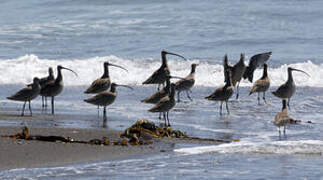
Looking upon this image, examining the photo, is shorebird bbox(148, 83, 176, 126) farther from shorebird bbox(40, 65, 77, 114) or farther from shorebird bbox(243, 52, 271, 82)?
shorebird bbox(243, 52, 271, 82)

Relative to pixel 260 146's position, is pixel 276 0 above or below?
above

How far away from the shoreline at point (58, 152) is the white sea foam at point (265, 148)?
50 cm

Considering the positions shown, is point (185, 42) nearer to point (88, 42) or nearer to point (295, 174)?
point (88, 42)

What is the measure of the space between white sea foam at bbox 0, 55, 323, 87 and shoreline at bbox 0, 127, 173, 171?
8.97 m

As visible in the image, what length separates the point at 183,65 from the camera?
2269 cm

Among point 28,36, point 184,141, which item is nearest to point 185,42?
point 28,36

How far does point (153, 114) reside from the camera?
15023 millimetres

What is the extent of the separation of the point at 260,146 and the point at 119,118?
3.67 metres

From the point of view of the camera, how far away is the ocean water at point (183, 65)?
33.0 feet

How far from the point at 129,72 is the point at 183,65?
1.73m

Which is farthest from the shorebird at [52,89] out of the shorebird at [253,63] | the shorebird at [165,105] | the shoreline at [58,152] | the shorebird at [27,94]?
the shorebird at [253,63]

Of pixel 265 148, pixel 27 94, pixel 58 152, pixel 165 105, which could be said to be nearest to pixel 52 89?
pixel 27 94

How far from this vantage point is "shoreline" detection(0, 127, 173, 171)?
391 inches

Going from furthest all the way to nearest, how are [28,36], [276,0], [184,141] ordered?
[276,0]
[28,36]
[184,141]
